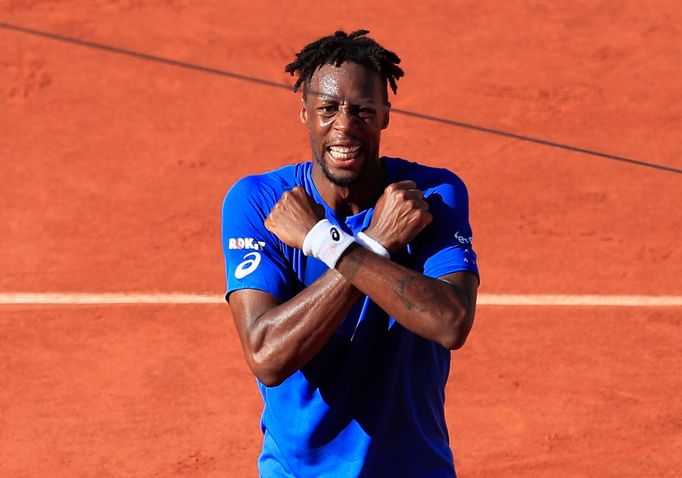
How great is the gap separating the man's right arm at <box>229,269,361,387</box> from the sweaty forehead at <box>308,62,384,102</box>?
28.6 inches

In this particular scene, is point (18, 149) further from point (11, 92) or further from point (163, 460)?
point (163, 460)

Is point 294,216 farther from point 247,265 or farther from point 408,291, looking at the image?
point 408,291

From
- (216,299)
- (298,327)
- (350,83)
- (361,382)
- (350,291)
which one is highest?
A: (350,83)

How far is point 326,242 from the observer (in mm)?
4074

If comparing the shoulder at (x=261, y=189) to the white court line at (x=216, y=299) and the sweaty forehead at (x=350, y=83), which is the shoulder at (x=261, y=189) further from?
the white court line at (x=216, y=299)

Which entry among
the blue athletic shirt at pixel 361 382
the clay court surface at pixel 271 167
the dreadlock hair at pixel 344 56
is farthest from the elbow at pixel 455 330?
the clay court surface at pixel 271 167

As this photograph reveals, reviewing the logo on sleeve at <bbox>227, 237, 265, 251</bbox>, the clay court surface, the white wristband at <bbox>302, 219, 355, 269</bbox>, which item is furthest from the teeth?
the clay court surface

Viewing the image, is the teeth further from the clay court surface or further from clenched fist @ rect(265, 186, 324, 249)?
the clay court surface

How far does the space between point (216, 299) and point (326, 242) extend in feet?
18.0

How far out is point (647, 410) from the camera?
8.12 metres

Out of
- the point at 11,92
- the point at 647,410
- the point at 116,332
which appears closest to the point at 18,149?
the point at 11,92

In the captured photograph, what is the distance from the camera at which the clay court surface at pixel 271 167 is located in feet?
26.0

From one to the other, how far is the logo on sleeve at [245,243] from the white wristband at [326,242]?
0.77 ft

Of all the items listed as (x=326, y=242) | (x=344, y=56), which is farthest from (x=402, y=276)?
(x=344, y=56)
